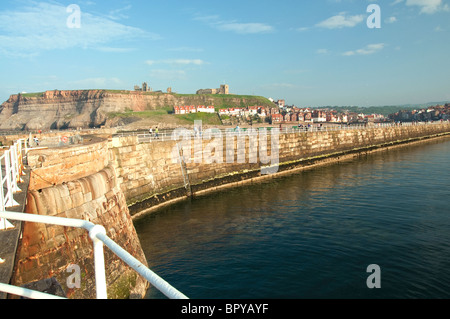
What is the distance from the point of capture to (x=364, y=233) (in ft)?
57.5

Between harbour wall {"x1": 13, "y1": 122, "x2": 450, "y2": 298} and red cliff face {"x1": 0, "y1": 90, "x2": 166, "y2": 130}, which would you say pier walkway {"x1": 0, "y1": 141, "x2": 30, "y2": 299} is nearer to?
harbour wall {"x1": 13, "y1": 122, "x2": 450, "y2": 298}

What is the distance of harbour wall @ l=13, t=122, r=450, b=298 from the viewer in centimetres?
945

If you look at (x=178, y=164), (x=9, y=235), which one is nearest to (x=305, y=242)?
(x=9, y=235)

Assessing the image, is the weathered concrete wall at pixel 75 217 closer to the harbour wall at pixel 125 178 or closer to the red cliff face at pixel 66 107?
the harbour wall at pixel 125 178

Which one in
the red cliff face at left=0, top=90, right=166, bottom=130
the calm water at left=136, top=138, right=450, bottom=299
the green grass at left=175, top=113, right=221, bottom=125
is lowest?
the calm water at left=136, top=138, right=450, bottom=299

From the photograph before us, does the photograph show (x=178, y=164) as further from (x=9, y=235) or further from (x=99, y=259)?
(x=99, y=259)

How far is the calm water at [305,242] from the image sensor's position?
1271 centimetres

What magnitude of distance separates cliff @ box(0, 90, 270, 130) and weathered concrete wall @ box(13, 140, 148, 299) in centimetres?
14900

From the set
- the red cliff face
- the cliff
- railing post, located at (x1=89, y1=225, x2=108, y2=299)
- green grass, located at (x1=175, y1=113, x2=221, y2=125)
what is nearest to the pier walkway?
railing post, located at (x1=89, y1=225, x2=108, y2=299)

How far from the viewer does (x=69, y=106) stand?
178m
